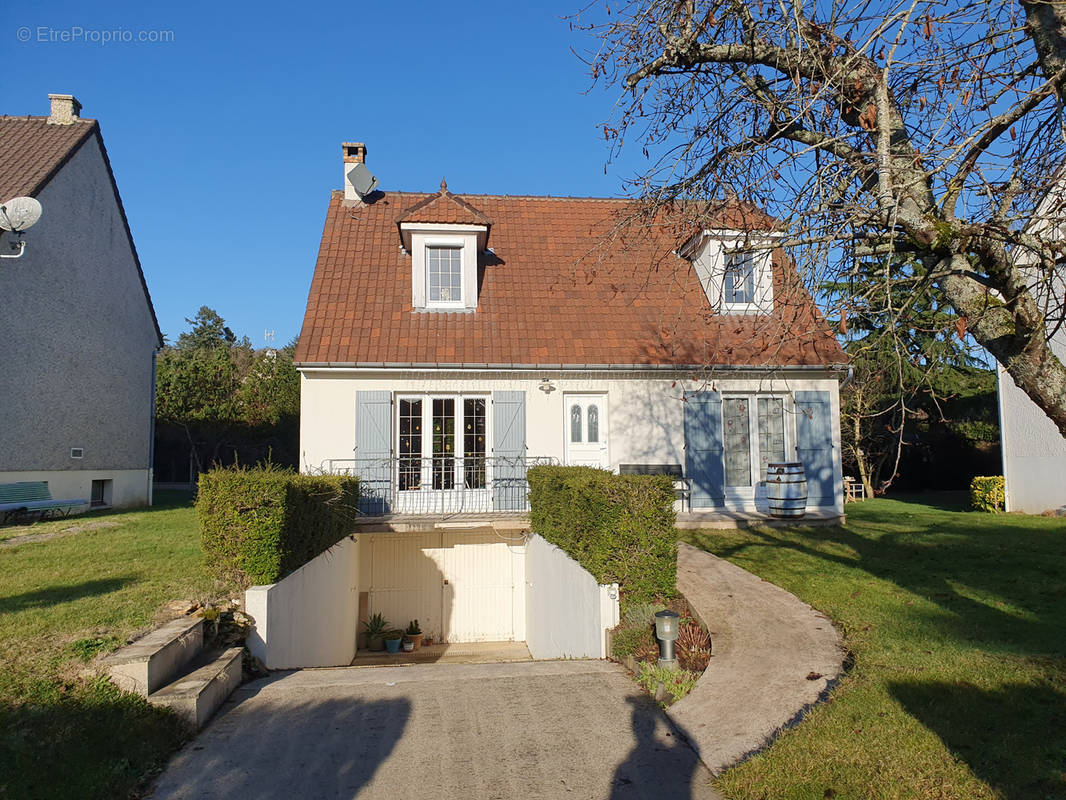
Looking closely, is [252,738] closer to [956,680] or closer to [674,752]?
[674,752]

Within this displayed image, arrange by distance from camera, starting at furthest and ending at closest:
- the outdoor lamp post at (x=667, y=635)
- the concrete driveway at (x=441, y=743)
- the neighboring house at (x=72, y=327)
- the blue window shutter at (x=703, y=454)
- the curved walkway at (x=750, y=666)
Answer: the neighboring house at (x=72, y=327)
the blue window shutter at (x=703, y=454)
the outdoor lamp post at (x=667, y=635)
the curved walkway at (x=750, y=666)
the concrete driveway at (x=441, y=743)

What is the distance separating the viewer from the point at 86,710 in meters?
4.86

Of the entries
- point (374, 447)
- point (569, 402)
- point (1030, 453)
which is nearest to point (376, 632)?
point (374, 447)

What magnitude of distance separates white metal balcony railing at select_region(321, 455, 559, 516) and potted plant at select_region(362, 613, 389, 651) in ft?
6.80

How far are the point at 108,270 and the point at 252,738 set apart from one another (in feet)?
52.5

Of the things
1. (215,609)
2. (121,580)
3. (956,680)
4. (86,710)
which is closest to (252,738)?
(86,710)

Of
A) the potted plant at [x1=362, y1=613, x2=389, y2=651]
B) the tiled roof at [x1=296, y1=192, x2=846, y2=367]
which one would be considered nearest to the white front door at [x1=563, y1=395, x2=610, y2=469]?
the tiled roof at [x1=296, y1=192, x2=846, y2=367]

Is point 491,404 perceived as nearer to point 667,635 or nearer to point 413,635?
point 413,635

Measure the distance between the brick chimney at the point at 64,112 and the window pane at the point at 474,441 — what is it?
40.6 ft

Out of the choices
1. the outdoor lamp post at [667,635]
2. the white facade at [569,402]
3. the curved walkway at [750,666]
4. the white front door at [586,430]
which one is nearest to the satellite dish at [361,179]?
the white facade at [569,402]

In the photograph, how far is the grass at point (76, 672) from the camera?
13.9 feet

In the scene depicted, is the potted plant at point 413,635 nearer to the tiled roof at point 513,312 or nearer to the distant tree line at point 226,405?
the tiled roof at point 513,312

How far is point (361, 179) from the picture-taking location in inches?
653

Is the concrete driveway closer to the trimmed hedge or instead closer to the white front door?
the white front door
